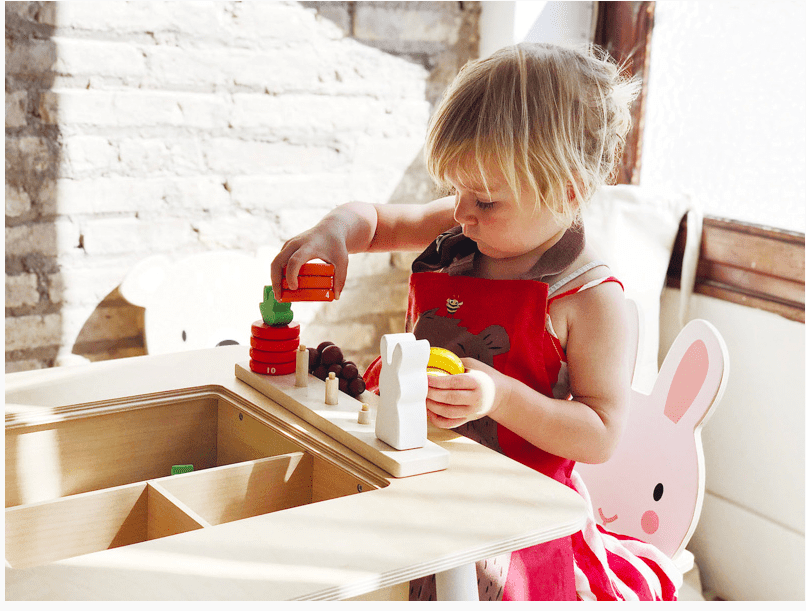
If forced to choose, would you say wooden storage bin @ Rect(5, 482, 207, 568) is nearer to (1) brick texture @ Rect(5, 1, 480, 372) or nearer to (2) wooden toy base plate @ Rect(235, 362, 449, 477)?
(2) wooden toy base plate @ Rect(235, 362, 449, 477)

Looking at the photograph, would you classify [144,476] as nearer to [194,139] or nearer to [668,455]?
[668,455]

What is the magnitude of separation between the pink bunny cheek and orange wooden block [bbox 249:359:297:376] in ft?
1.98

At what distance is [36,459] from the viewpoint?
91cm

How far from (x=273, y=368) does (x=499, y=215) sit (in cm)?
35

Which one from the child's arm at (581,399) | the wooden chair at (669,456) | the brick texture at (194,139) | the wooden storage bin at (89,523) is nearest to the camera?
the wooden storage bin at (89,523)

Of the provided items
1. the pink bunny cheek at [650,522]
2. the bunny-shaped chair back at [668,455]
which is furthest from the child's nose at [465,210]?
the pink bunny cheek at [650,522]

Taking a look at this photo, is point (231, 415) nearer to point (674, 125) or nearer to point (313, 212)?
point (313, 212)

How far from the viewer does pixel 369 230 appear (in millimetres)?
1220

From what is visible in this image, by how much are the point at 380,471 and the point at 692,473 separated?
0.60 metres

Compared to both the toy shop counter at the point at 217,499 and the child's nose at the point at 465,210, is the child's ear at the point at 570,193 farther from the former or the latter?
the toy shop counter at the point at 217,499

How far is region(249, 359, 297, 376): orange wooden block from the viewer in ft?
3.33

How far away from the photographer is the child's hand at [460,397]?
2.70 ft

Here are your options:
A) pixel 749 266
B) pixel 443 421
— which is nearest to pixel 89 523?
pixel 443 421

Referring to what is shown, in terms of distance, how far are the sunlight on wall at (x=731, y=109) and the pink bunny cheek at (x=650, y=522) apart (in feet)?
3.11
